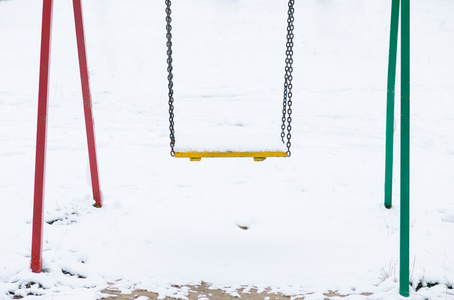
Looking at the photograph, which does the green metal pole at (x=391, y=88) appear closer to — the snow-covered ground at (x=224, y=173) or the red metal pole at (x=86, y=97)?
the snow-covered ground at (x=224, y=173)

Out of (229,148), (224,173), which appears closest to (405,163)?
(229,148)

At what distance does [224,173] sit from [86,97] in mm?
1961

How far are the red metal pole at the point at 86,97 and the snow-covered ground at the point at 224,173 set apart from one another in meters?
0.20

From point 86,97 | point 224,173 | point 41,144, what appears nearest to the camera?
point 41,144

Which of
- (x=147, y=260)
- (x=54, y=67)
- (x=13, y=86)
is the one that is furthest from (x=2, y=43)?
(x=147, y=260)

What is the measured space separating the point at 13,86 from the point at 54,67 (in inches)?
54.8

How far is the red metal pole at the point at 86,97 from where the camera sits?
3.54 metres

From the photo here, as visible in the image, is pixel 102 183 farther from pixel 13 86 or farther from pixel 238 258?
pixel 13 86

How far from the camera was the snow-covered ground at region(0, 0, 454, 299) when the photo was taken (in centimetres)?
310

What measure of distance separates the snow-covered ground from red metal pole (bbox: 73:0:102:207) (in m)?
0.20

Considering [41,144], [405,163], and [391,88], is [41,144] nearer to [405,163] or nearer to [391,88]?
[405,163]

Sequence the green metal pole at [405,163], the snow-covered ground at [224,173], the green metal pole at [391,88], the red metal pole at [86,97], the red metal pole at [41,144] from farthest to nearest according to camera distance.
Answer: the green metal pole at [391,88], the red metal pole at [86,97], the snow-covered ground at [224,173], the red metal pole at [41,144], the green metal pole at [405,163]

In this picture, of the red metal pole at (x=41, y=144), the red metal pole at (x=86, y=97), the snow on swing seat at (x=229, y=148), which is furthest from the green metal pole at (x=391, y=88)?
the red metal pole at (x=41, y=144)

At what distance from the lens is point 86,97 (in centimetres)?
372
